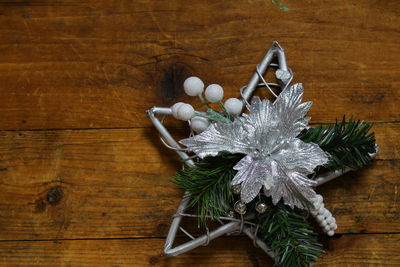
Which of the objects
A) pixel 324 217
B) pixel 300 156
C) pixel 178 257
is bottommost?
pixel 178 257

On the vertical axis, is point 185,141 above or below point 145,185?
above

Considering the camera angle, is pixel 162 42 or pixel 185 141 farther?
pixel 162 42

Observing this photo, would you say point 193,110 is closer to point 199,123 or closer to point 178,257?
point 199,123

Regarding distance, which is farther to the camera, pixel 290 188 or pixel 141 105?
pixel 141 105

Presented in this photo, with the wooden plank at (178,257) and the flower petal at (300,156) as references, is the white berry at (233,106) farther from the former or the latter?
the wooden plank at (178,257)

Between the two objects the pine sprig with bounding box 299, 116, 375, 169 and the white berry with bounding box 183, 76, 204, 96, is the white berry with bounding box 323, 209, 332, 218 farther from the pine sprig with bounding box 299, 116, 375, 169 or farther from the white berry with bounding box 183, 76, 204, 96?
the white berry with bounding box 183, 76, 204, 96

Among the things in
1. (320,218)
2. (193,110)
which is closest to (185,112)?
(193,110)

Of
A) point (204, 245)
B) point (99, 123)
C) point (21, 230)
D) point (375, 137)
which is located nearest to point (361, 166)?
point (375, 137)

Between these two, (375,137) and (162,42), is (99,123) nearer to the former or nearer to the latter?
(162,42)

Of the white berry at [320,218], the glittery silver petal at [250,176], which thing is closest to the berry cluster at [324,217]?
the white berry at [320,218]
